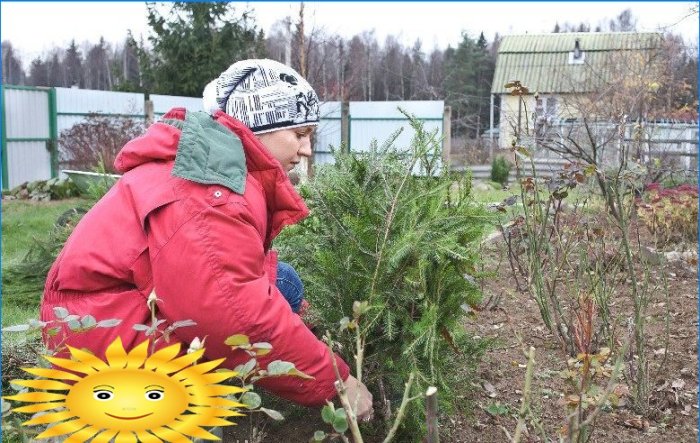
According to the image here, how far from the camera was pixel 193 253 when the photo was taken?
1534 mm

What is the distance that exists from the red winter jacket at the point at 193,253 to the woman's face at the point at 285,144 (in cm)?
12

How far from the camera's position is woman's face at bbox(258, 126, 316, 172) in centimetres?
193

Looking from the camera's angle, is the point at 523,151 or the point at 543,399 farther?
the point at 543,399

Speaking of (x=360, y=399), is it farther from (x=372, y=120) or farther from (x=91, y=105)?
(x=372, y=120)

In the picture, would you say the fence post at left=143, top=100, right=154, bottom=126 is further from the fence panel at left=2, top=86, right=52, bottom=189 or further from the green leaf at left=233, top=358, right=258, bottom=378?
the green leaf at left=233, top=358, right=258, bottom=378

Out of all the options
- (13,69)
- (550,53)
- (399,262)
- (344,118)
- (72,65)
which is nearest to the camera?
(399,262)

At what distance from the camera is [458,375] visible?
2250mm

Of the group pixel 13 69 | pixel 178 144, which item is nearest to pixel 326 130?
pixel 13 69

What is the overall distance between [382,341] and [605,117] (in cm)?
648

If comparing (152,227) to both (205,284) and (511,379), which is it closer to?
(205,284)

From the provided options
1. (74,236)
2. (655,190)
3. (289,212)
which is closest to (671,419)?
(289,212)

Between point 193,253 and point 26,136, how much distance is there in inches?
513

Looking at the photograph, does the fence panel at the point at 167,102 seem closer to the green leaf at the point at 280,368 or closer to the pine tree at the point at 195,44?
the pine tree at the point at 195,44

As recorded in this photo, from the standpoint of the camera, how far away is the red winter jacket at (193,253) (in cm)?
155
